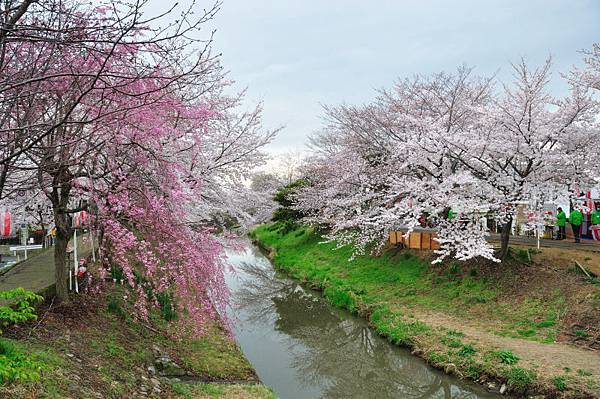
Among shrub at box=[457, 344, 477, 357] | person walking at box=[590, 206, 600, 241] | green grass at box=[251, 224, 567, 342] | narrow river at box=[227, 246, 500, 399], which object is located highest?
person walking at box=[590, 206, 600, 241]

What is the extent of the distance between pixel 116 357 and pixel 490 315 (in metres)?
8.18

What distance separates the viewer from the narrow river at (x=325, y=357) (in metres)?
7.93

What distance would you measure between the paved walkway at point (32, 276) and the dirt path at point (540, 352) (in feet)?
24.6

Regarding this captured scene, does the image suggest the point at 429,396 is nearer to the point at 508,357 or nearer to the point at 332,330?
the point at 508,357

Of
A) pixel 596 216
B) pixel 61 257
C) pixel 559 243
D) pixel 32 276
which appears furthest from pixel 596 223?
pixel 32 276

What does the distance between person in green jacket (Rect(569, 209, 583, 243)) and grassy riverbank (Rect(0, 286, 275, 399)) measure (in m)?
10.8

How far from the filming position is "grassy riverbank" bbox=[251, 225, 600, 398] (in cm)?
736

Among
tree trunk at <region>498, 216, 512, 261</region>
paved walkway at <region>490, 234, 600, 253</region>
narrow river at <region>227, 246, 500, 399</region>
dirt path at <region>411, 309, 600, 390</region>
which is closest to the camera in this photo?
dirt path at <region>411, 309, 600, 390</region>

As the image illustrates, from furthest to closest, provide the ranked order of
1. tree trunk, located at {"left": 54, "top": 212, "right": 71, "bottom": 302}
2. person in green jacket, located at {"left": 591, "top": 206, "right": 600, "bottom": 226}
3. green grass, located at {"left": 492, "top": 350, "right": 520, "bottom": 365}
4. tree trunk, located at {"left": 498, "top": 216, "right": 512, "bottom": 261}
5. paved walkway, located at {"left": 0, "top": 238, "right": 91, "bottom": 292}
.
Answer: person in green jacket, located at {"left": 591, "top": 206, "right": 600, "bottom": 226}
tree trunk, located at {"left": 498, "top": 216, "right": 512, "bottom": 261}
green grass, located at {"left": 492, "top": 350, "right": 520, "bottom": 365}
paved walkway, located at {"left": 0, "top": 238, "right": 91, "bottom": 292}
tree trunk, located at {"left": 54, "top": 212, "right": 71, "bottom": 302}

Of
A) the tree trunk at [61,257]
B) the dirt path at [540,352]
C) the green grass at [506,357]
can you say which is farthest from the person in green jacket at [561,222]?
the tree trunk at [61,257]

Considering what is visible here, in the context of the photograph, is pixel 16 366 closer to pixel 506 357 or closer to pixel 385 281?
pixel 506 357

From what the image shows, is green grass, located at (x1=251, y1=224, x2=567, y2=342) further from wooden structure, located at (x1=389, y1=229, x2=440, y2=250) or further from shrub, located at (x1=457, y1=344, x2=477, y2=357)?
shrub, located at (x1=457, y1=344, x2=477, y2=357)

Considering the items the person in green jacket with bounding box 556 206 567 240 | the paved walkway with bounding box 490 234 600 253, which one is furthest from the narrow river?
the person in green jacket with bounding box 556 206 567 240

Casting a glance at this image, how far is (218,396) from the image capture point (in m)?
5.81
